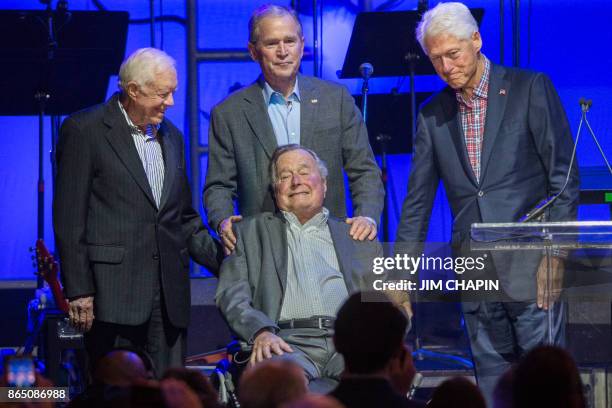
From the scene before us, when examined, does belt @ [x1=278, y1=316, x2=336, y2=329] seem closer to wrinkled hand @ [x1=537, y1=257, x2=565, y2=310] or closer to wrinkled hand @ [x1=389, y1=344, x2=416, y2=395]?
wrinkled hand @ [x1=537, y1=257, x2=565, y2=310]

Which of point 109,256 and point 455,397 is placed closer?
point 455,397

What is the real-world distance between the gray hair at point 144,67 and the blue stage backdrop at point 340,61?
2.43 meters

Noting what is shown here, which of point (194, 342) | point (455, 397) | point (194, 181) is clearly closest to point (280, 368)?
point (455, 397)

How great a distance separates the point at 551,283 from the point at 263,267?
111cm

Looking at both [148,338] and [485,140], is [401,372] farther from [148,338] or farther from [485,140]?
[148,338]

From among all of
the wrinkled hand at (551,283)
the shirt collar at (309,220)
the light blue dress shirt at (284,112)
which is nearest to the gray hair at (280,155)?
the shirt collar at (309,220)

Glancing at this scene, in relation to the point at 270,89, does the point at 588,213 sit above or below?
Result: below

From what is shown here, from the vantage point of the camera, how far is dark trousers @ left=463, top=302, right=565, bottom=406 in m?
Answer: 3.51

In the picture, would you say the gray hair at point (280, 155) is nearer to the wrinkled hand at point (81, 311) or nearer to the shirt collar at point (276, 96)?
the shirt collar at point (276, 96)

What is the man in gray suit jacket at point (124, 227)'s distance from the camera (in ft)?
13.2

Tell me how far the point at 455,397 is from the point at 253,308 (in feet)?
5.36

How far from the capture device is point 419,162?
13.6 ft

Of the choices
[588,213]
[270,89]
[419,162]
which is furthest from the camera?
[588,213]

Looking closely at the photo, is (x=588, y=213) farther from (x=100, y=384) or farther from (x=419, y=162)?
(x=100, y=384)
